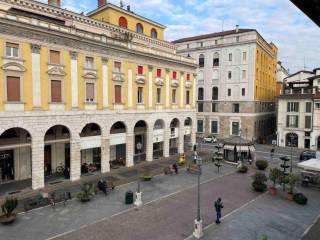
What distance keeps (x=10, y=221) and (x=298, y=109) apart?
169 ft

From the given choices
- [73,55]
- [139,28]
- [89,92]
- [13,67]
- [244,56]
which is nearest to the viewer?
[13,67]

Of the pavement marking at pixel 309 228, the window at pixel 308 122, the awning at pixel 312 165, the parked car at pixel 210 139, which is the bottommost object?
the pavement marking at pixel 309 228

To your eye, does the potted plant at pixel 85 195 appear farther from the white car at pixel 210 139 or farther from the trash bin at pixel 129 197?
the white car at pixel 210 139

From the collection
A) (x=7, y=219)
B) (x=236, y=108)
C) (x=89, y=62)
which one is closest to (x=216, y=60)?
(x=236, y=108)

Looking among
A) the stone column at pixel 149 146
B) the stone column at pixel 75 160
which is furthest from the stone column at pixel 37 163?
the stone column at pixel 149 146

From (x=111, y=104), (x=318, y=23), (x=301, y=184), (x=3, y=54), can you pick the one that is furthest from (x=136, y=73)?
(x=318, y=23)

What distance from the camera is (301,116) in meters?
50.4

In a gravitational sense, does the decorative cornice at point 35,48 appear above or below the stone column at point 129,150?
above

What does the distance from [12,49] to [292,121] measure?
50178mm

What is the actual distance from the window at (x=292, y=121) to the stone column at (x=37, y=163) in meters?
47.1

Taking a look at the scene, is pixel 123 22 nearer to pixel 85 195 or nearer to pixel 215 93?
pixel 85 195

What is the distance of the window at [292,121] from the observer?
51344mm

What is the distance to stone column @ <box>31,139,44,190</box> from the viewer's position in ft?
81.7

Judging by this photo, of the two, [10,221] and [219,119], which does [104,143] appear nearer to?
[10,221]
